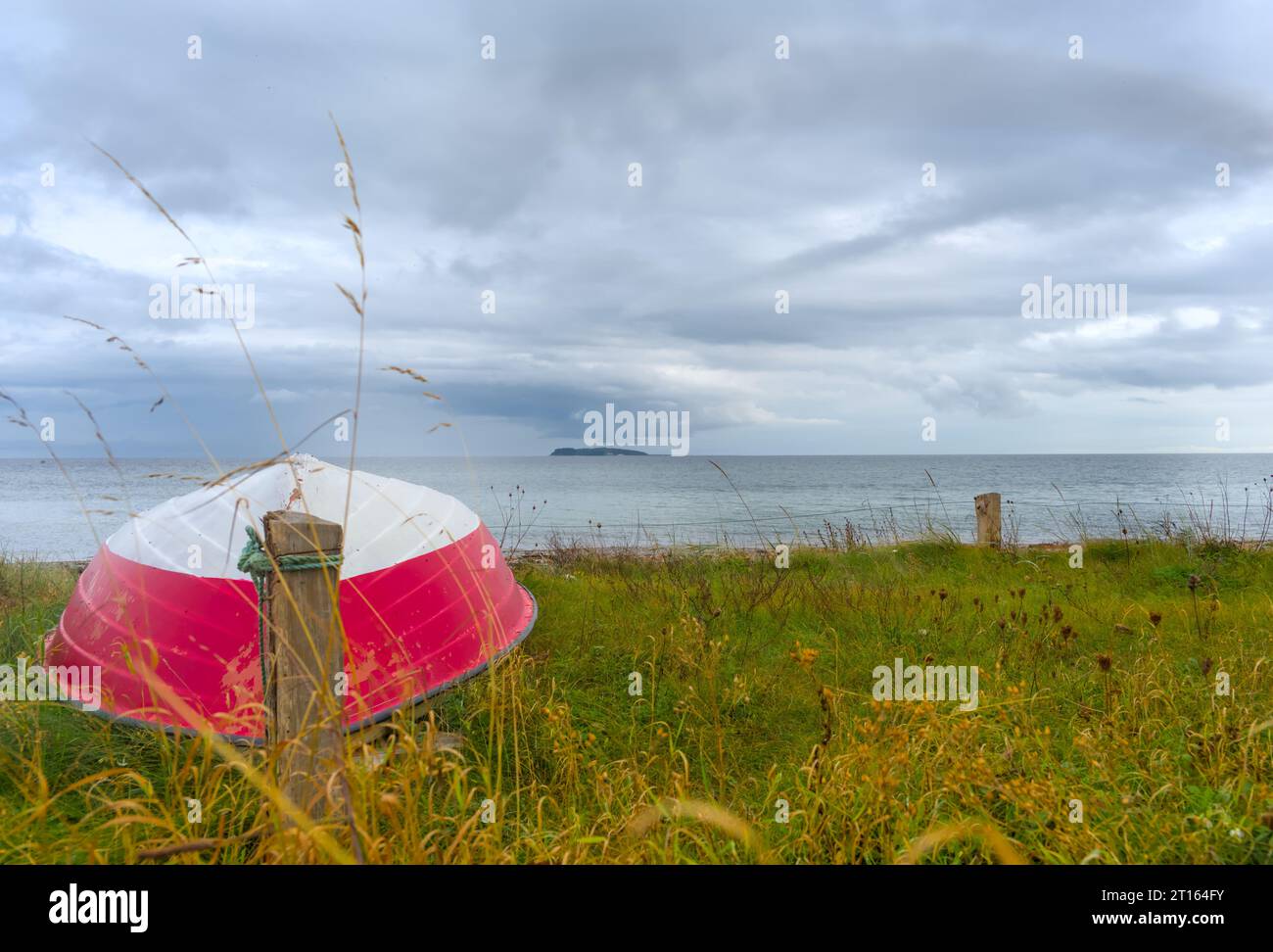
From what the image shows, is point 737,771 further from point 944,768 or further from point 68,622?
point 68,622

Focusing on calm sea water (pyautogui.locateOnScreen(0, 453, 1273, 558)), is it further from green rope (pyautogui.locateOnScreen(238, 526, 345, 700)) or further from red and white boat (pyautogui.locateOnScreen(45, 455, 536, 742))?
green rope (pyautogui.locateOnScreen(238, 526, 345, 700))

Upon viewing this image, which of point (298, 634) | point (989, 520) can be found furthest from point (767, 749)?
point (989, 520)

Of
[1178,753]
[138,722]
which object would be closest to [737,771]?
[1178,753]

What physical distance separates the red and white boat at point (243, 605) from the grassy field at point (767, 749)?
0.26m

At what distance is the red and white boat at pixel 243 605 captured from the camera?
11.9ft

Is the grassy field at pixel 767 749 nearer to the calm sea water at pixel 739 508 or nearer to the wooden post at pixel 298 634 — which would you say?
the wooden post at pixel 298 634

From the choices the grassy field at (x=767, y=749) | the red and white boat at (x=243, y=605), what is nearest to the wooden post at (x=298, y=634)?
the grassy field at (x=767, y=749)

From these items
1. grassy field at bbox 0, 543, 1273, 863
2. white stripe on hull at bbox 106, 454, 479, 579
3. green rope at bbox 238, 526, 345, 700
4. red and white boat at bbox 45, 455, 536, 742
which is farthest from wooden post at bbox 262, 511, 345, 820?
white stripe on hull at bbox 106, 454, 479, 579

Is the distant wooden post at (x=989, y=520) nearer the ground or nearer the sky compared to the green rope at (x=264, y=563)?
nearer the ground

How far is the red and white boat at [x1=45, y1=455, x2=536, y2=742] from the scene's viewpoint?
3629mm

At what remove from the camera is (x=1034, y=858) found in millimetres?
2598

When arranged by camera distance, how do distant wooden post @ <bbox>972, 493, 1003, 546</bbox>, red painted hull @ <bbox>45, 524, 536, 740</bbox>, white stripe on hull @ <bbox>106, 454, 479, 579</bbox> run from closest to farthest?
red painted hull @ <bbox>45, 524, 536, 740</bbox>, white stripe on hull @ <bbox>106, 454, 479, 579</bbox>, distant wooden post @ <bbox>972, 493, 1003, 546</bbox>

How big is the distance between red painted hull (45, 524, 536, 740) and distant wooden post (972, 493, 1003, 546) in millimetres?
7864
